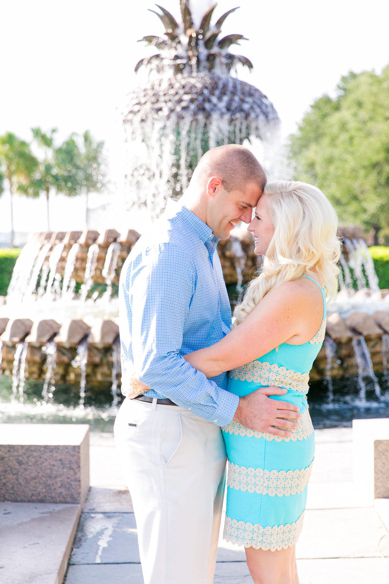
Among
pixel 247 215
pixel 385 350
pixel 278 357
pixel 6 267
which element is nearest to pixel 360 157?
pixel 6 267

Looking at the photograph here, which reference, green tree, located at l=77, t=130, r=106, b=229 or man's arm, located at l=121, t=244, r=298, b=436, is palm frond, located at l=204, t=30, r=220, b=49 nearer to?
man's arm, located at l=121, t=244, r=298, b=436

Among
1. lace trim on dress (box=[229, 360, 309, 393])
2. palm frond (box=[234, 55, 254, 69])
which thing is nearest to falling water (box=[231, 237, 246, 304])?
palm frond (box=[234, 55, 254, 69])

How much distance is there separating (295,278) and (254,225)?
0.31 meters

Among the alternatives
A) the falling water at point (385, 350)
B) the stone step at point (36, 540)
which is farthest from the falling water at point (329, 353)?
the stone step at point (36, 540)

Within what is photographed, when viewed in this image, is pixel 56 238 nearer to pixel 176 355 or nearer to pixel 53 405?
pixel 53 405

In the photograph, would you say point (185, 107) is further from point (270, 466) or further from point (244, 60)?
point (270, 466)

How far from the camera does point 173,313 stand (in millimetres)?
2037

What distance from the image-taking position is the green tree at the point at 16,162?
51594 millimetres

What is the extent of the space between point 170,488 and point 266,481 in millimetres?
369

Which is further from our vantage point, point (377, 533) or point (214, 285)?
point (377, 533)

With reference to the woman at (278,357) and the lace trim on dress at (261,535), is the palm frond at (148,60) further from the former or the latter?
the lace trim on dress at (261,535)

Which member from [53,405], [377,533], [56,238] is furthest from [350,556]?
[56,238]

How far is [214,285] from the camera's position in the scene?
2.30 m

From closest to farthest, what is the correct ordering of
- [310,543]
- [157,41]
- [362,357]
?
[310,543]
[362,357]
[157,41]
